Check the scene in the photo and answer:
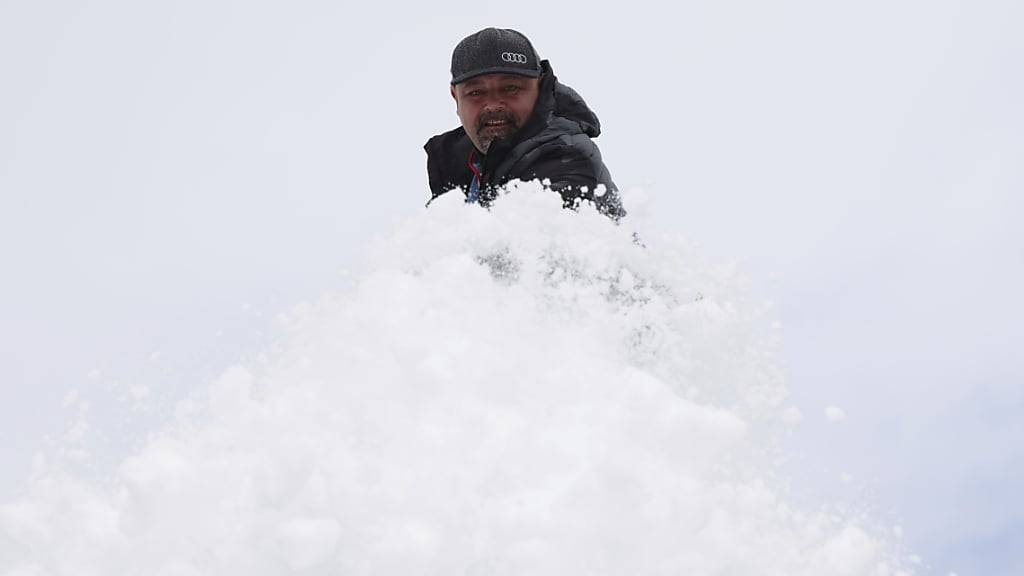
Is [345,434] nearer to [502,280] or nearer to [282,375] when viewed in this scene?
[282,375]

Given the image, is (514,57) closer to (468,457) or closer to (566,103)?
(566,103)

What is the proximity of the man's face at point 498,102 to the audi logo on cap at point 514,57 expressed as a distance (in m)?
0.05

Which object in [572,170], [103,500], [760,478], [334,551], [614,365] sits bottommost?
[334,551]

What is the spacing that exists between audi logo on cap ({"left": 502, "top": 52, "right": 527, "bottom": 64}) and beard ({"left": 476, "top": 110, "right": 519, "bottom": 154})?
17 cm

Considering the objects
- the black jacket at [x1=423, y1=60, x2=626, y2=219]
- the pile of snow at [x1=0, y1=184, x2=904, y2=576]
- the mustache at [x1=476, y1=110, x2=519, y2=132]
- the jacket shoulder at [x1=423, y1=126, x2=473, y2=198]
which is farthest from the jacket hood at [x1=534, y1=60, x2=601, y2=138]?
the pile of snow at [x1=0, y1=184, x2=904, y2=576]

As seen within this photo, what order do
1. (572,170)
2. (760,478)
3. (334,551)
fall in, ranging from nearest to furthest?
(334,551) → (760,478) → (572,170)

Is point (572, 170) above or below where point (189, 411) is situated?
above

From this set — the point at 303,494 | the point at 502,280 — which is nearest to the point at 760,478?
the point at 502,280

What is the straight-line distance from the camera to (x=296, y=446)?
112 inches

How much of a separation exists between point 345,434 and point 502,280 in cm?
81

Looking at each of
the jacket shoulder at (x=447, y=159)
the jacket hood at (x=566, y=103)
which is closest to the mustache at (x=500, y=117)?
the jacket hood at (x=566, y=103)

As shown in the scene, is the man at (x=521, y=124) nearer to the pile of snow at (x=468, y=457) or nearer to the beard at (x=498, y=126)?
the beard at (x=498, y=126)

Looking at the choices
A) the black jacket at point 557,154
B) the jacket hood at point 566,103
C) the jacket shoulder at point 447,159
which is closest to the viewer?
the black jacket at point 557,154

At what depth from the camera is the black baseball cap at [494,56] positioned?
404 cm
